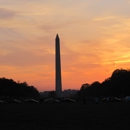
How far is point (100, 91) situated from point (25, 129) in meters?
120

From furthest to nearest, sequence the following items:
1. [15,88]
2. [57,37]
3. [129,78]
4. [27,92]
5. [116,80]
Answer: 1. [27,92]
2. [15,88]
3. [116,80]
4. [129,78]
5. [57,37]

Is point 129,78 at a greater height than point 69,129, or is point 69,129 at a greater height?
point 129,78

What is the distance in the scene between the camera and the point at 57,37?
81.8 meters

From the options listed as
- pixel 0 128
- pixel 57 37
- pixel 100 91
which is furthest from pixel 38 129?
pixel 100 91

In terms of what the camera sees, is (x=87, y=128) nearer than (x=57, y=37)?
Yes

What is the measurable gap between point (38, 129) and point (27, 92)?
136490 mm

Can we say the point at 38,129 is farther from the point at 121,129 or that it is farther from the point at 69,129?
the point at 121,129

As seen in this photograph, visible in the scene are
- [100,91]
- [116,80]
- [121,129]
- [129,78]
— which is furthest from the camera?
[100,91]

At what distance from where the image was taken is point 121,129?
16.2 meters

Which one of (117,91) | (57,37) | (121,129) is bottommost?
(121,129)

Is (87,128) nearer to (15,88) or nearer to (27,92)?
(15,88)

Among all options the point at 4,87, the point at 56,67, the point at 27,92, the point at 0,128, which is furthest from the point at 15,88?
the point at 0,128

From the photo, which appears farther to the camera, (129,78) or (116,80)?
(116,80)

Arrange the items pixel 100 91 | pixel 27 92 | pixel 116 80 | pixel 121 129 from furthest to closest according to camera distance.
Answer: pixel 27 92
pixel 100 91
pixel 116 80
pixel 121 129
